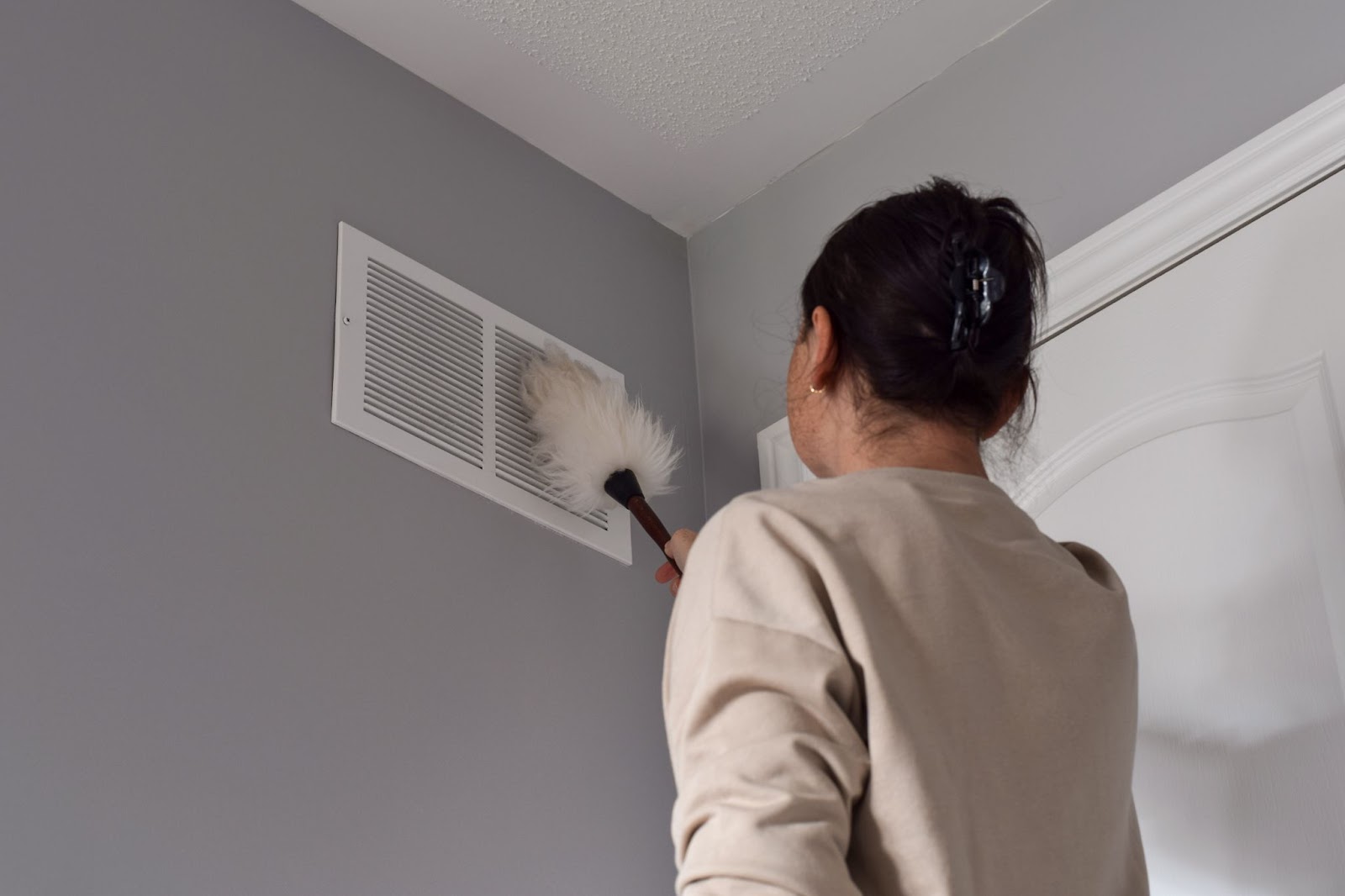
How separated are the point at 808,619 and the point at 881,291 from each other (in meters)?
0.27

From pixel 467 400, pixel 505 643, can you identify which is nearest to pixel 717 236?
pixel 467 400

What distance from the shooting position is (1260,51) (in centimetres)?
164

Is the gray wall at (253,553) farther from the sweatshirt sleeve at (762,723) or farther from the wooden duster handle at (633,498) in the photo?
the sweatshirt sleeve at (762,723)

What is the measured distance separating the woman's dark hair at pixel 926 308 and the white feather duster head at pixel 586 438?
739 mm

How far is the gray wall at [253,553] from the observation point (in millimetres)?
1299

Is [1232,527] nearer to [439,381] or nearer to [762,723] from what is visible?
[762,723]

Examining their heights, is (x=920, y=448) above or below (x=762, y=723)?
above

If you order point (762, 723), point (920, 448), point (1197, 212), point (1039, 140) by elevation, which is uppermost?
point (1039, 140)

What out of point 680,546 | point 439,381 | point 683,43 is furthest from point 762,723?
point 683,43

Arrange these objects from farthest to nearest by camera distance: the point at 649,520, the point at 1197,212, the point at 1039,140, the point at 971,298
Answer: the point at 1039,140 → the point at 649,520 → the point at 1197,212 → the point at 971,298

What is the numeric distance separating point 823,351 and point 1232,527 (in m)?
0.65

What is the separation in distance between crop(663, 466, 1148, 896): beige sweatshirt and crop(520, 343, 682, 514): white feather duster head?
828 millimetres

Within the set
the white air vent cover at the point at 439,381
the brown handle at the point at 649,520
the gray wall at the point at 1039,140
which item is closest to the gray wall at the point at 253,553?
the white air vent cover at the point at 439,381

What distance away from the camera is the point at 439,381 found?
176 centimetres
